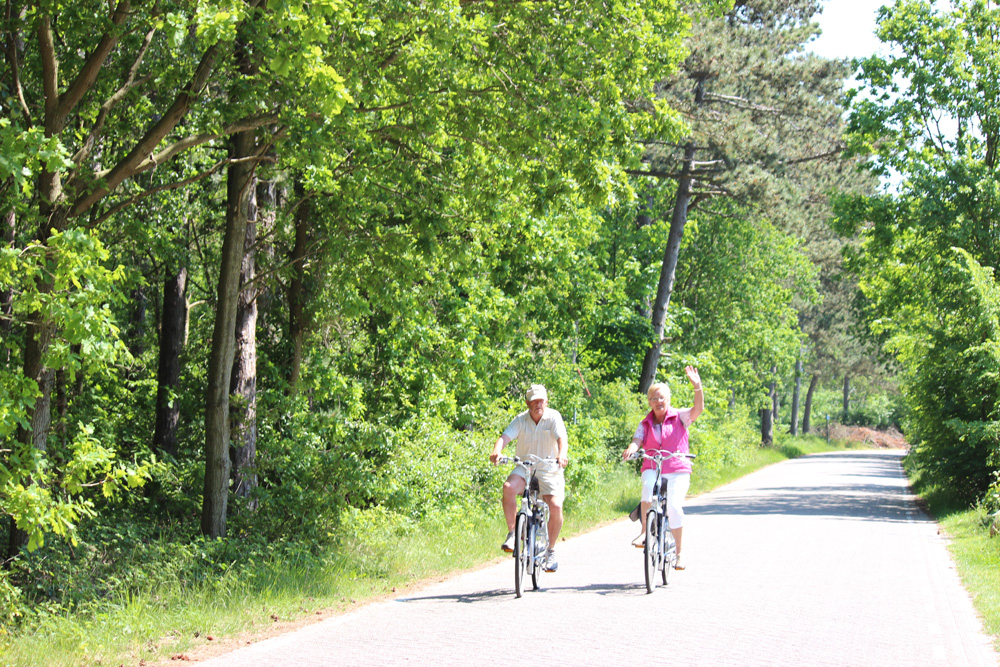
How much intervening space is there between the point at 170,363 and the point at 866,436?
88.3 metres

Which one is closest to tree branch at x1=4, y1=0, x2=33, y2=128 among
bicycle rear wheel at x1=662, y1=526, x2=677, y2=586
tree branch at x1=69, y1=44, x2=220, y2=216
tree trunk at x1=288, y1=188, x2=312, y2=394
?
tree branch at x1=69, y1=44, x2=220, y2=216

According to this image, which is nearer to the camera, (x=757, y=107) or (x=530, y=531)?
(x=530, y=531)

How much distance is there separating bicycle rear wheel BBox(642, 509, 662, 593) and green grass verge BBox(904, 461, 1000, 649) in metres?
2.89

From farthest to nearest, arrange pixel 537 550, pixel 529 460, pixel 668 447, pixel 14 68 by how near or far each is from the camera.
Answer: pixel 668 447 → pixel 529 460 → pixel 537 550 → pixel 14 68

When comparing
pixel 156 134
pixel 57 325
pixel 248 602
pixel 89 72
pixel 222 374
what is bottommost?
pixel 248 602

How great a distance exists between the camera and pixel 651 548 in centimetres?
975

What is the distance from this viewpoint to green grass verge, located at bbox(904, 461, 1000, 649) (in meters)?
9.38

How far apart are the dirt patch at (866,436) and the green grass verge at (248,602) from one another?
81.6m

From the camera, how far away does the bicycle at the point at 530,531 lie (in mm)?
9367

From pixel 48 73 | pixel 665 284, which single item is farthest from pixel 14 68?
pixel 665 284

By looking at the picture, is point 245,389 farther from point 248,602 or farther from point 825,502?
point 825,502

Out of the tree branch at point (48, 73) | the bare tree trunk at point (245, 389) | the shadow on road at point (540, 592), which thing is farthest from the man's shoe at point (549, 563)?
the tree branch at point (48, 73)

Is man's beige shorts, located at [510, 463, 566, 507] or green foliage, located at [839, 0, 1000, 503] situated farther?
green foliage, located at [839, 0, 1000, 503]

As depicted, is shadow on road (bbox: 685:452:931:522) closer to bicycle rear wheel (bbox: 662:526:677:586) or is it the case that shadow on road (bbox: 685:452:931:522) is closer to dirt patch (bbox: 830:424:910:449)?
bicycle rear wheel (bbox: 662:526:677:586)
